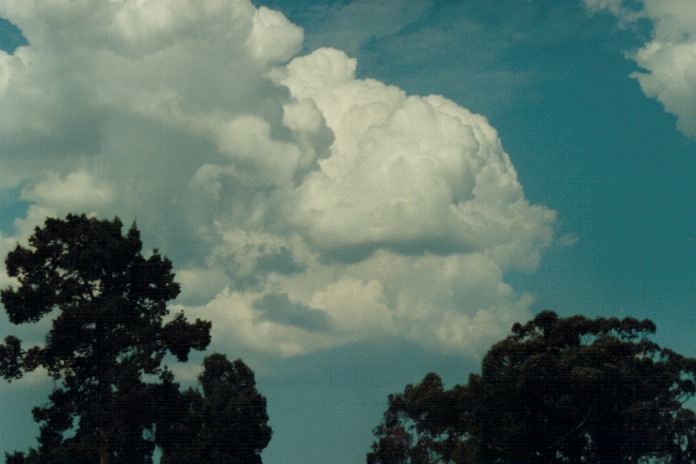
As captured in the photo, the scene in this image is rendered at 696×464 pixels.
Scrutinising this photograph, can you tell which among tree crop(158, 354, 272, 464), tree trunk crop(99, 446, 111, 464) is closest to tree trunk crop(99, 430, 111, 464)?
tree trunk crop(99, 446, 111, 464)

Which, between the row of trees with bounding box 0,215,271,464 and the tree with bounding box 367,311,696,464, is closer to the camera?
the row of trees with bounding box 0,215,271,464

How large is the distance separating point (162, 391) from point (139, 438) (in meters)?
2.93

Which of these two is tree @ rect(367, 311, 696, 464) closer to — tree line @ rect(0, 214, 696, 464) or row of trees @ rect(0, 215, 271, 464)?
tree line @ rect(0, 214, 696, 464)

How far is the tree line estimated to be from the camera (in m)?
46.6

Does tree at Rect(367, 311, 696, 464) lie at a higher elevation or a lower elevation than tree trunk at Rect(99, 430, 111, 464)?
higher

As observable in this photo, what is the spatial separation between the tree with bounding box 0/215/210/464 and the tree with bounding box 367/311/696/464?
2410cm

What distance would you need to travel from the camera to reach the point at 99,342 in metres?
47.2

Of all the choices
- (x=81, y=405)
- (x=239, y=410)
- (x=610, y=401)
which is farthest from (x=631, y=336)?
(x=81, y=405)

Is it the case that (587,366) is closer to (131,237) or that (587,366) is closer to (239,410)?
(239,410)

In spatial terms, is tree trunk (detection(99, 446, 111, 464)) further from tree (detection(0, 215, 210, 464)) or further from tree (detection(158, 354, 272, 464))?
tree (detection(158, 354, 272, 464))

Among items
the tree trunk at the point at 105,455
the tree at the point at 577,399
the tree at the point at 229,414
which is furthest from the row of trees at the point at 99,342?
the tree at the point at 577,399

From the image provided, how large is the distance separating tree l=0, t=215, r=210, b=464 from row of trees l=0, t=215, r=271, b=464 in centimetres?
6

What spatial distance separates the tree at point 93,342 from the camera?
45875 mm

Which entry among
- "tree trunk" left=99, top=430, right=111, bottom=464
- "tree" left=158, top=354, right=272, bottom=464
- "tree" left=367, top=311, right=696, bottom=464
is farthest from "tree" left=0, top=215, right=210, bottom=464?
"tree" left=367, top=311, right=696, bottom=464
